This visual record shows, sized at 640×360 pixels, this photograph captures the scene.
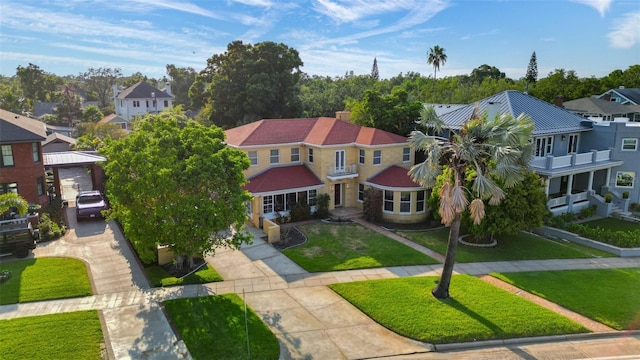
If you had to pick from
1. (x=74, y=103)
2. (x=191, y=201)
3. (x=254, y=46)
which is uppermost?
(x=254, y=46)

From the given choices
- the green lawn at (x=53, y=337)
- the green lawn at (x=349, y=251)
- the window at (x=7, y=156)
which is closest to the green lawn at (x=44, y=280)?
the green lawn at (x=53, y=337)

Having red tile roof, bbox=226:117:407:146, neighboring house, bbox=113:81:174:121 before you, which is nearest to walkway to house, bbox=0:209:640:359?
red tile roof, bbox=226:117:407:146

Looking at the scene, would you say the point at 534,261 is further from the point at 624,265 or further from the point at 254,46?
the point at 254,46

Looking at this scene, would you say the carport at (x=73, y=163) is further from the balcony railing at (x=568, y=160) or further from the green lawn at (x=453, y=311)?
the balcony railing at (x=568, y=160)

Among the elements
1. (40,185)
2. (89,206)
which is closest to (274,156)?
(89,206)

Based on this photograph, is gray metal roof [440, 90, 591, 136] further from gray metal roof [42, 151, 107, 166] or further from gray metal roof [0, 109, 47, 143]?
gray metal roof [0, 109, 47, 143]

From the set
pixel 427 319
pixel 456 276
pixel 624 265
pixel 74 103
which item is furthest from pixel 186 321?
pixel 74 103

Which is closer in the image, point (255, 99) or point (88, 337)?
point (88, 337)
